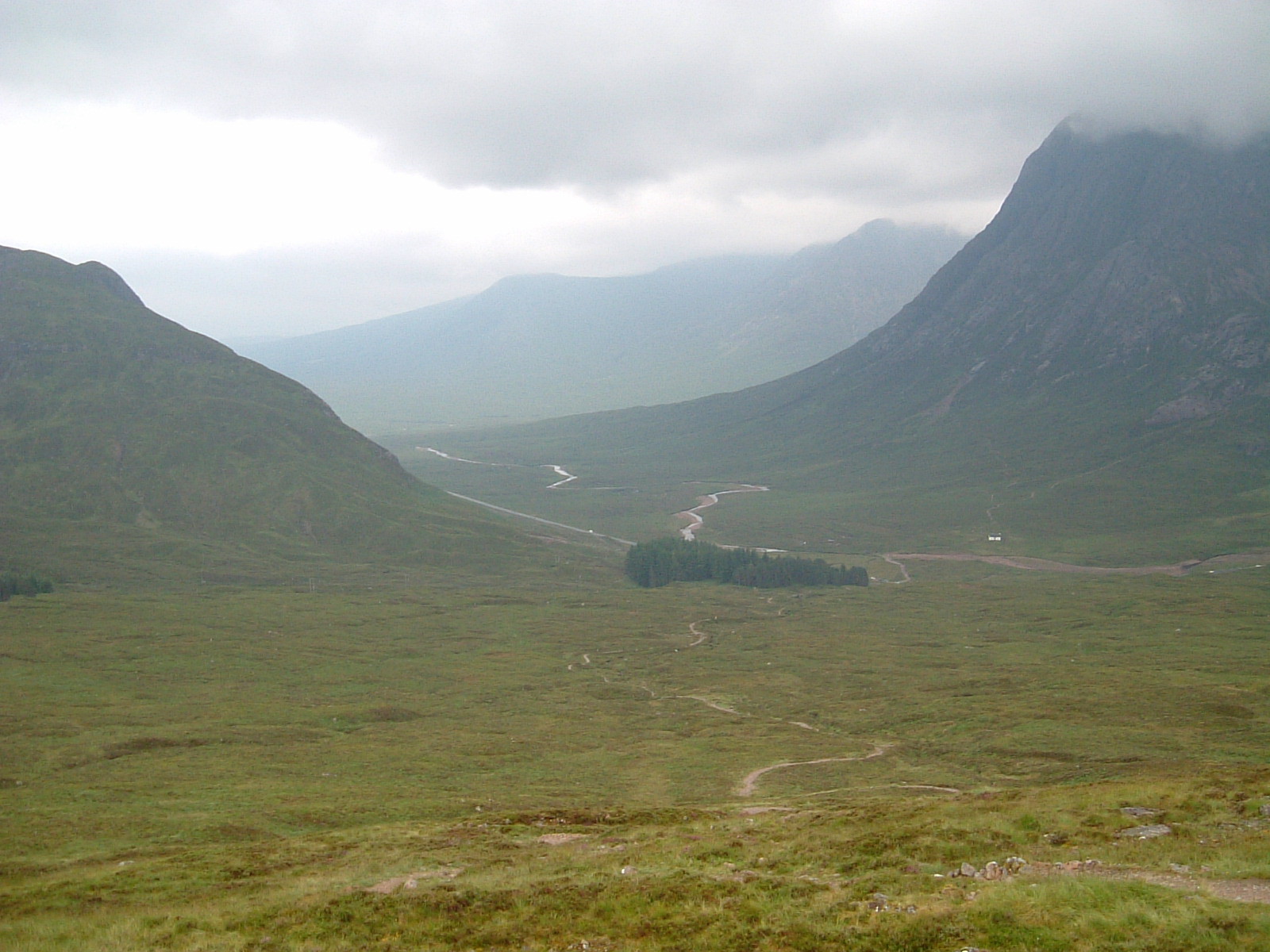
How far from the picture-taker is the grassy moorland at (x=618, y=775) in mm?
36031

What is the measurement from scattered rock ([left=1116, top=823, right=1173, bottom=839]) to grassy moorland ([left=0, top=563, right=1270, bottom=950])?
31.1 inches

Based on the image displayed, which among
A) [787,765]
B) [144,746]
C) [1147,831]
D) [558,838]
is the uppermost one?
[1147,831]

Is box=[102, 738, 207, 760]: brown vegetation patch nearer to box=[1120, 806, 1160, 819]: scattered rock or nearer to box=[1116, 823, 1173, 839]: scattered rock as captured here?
box=[1120, 806, 1160, 819]: scattered rock

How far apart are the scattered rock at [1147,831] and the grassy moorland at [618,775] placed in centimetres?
79

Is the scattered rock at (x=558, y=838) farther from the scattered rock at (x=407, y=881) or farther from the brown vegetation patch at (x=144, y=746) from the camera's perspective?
the brown vegetation patch at (x=144, y=746)

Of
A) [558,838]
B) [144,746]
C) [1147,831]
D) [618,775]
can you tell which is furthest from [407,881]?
[144,746]

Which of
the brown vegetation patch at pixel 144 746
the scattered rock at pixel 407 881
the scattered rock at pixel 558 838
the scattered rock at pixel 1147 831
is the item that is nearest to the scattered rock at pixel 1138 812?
the scattered rock at pixel 1147 831

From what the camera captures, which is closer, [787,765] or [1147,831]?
[1147,831]

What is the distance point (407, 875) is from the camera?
145ft

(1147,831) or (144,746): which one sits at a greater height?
(1147,831)

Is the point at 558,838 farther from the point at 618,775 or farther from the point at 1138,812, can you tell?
the point at 618,775

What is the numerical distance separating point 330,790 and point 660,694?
6308 centimetres

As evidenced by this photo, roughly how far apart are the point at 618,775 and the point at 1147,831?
49.2 metres

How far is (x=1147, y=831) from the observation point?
43.8m
